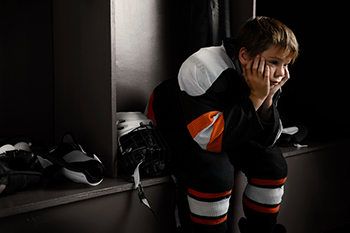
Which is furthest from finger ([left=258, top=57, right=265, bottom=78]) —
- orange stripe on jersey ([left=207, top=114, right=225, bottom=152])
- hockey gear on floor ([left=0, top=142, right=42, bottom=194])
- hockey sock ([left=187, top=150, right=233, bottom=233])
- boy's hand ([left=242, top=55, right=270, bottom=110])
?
hockey gear on floor ([left=0, top=142, right=42, bottom=194])

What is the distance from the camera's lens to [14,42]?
1.16 meters

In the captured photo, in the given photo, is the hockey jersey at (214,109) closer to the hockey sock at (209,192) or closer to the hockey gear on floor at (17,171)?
the hockey sock at (209,192)

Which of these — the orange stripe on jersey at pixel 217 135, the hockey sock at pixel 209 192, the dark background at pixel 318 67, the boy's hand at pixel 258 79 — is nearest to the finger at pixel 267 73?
the boy's hand at pixel 258 79

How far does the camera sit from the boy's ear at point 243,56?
0.96m

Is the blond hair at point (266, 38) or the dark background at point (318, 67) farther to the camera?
the dark background at point (318, 67)

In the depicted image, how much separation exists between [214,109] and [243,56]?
0.67 ft

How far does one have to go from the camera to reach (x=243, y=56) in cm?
97

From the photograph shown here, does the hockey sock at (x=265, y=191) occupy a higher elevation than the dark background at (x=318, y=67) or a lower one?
lower

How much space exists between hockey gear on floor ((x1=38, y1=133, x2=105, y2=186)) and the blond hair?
22.2 inches

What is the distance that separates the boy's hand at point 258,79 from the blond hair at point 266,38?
0.10ft

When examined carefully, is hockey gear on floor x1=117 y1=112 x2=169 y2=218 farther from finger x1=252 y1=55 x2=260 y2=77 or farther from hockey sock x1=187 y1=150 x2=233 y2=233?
finger x1=252 y1=55 x2=260 y2=77

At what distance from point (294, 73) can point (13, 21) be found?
143cm

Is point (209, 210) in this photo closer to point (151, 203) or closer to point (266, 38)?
point (151, 203)

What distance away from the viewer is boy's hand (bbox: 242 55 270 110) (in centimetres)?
92
